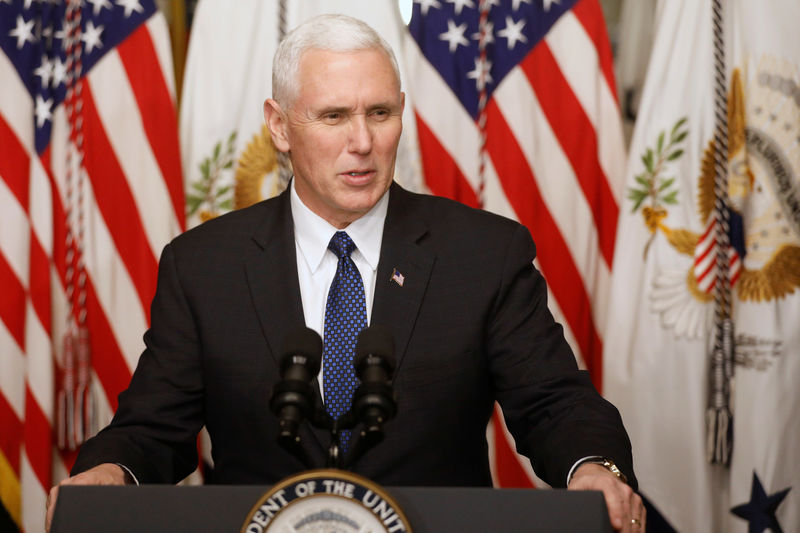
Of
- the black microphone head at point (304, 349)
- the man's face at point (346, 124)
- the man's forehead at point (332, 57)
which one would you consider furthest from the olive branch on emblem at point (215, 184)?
the black microphone head at point (304, 349)

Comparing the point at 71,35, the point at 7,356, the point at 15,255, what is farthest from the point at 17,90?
the point at 7,356

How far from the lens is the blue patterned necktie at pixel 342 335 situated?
1.99m

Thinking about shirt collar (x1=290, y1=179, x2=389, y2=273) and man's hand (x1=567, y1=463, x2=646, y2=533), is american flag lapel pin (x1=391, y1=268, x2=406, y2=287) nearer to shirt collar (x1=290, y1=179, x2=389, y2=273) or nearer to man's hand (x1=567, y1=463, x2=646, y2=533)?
shirt collar (x1=290, y1=179, x2=389, y2=273)

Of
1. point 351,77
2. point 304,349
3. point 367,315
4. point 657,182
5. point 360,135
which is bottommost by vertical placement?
point 367,315

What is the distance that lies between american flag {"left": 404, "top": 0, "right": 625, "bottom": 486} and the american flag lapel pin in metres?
1.10

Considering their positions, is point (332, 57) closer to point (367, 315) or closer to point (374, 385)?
point (367, 315)

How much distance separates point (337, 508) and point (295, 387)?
164mm

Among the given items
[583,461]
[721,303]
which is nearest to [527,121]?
[721,303]

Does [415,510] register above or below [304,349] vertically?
below

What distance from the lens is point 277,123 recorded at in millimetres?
2205

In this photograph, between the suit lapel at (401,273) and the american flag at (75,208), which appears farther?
the american flag at (75,208)

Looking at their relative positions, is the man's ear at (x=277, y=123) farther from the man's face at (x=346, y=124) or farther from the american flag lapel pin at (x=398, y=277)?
the american flag lapel pin at (x=398, y=277)

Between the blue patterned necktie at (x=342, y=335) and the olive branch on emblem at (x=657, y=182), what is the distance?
132 cm

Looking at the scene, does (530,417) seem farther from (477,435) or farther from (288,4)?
(288,4)
